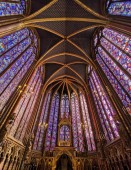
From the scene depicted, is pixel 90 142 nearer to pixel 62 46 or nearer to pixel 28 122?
pixel 28 122

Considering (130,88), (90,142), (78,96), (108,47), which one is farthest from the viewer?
(78,96)

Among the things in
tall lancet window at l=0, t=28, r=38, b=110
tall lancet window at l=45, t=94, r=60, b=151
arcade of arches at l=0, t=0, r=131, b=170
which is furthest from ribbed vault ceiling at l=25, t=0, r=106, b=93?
tall lancet window at l=45, t=94, r=60, b=151

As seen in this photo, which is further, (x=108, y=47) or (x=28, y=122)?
(x=28, y=122)

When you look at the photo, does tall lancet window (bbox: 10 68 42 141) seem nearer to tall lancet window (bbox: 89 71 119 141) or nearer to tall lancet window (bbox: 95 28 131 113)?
tall lancet window (bbox: 89 71 119 141)

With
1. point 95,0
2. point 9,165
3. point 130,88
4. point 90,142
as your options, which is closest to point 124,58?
point 130,88

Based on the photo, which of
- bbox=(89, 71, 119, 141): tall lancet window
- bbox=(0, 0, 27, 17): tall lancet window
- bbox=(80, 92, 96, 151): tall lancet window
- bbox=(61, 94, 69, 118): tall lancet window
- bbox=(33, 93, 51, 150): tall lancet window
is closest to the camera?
bbox=(0, 0, 27, 17): tall lancet window

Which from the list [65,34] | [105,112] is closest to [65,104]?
[105,112]

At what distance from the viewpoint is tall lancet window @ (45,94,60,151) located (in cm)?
1452

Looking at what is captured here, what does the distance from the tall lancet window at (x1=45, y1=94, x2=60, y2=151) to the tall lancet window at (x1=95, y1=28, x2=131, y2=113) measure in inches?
360

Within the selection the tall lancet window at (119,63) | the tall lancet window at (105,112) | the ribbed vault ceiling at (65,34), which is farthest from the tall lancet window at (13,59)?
the tall lancet window at (105,112)

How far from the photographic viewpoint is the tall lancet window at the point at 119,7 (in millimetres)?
9070

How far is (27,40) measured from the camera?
42.5 feet

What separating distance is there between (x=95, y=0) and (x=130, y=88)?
8.05 meters

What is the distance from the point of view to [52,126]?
53.3 ft
